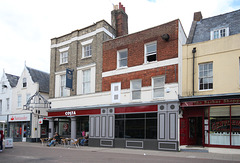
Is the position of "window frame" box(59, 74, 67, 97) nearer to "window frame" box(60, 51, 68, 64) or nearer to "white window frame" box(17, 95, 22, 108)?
"window frame" box(60, 51, 68, 64)

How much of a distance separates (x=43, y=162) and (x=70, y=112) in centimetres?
1057

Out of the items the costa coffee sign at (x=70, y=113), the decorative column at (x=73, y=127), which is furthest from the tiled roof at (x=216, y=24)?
the decorative column at (x=73, y=127)

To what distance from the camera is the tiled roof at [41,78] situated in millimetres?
28061

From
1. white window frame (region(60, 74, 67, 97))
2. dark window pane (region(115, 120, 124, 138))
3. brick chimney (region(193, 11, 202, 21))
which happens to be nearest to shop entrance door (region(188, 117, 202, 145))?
dark window pane (region(115, 120, 124, 138))

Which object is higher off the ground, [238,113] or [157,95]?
[157,95]

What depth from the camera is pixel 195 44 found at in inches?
663

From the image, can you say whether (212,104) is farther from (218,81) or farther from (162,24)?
(162,24)

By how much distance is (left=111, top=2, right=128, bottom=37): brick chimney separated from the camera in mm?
23156

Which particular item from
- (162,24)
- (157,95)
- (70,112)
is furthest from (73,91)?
(162,24)

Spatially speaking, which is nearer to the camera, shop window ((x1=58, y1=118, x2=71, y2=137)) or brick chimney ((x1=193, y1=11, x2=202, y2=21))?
brick chimney ((x1=193, y1=11, x2=202, y2=21))

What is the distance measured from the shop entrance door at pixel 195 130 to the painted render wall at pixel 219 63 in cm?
219

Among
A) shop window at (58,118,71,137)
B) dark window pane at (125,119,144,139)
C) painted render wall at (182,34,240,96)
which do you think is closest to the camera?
painted render wall at (182,34,240,96)

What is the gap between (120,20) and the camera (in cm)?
2322

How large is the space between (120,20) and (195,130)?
12.8m
